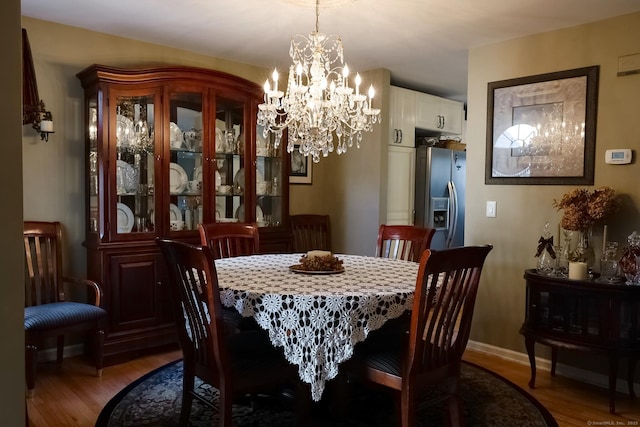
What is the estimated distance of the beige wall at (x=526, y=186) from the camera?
288 centimetres

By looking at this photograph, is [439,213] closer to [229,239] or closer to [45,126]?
[229,239]

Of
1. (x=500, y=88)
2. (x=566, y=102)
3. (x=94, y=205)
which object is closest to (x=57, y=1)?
(x=94, y=205)

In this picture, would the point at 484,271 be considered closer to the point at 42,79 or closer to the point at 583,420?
the point at 583,420

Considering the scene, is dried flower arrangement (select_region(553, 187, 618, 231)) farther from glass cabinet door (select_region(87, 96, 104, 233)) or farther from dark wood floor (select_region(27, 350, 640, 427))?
glass cabinet door (select_region(87, 96, 104, 233))

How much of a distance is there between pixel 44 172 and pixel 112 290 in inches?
36.4

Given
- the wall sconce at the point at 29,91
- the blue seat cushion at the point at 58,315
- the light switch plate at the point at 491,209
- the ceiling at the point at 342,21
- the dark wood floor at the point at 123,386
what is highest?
the ceiling at the point at 342,21

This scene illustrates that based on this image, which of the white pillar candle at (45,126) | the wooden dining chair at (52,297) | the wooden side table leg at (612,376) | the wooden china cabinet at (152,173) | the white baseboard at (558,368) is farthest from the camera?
the wooden china cabinet at (152,173)

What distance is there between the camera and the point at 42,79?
10.5 feet

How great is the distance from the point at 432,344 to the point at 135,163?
2.44 metres

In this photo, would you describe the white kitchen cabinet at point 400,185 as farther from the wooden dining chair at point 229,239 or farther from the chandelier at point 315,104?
the chandelier at point 315,104

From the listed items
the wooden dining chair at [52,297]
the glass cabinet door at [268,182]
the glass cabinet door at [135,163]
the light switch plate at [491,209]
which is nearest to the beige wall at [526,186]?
the light switch plate at [491,209]

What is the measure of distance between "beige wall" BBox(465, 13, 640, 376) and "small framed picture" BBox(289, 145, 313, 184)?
5.39 feet

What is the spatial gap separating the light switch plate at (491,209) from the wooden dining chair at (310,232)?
1652 millimetres

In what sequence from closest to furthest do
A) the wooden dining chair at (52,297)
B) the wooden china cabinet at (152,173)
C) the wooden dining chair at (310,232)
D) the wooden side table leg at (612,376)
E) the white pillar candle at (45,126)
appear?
the wooden side table leg at (612,376) < the wooden dining chair at (52,297) < the white pillar candle at (45,126) < the wooden china cabinet at (152,173) < the wooden dining chair at (310,232)
